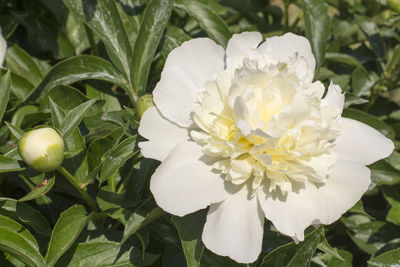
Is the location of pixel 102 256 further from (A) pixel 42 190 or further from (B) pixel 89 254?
(A) pixel 42 190

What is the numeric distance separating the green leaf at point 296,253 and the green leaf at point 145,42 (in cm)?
55

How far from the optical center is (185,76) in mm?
1014

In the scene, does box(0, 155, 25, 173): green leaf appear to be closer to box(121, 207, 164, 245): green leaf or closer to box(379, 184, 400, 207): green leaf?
box(121, 207, 164, 245): green leaf

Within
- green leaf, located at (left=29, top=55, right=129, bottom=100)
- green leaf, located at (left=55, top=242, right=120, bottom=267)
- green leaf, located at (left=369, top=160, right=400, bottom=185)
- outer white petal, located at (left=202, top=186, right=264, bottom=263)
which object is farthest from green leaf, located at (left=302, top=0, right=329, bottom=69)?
green leaf, located at (left=55, top=242, right=120, bottom=267)

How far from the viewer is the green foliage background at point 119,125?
1.00 metres

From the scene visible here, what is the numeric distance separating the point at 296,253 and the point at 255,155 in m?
0.22

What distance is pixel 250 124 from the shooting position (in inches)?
34.7

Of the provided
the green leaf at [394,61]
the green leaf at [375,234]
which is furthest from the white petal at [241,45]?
the green leaf at [375,234]

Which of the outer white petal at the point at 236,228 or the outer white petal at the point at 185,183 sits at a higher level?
the outer white petal at the point at 185,183

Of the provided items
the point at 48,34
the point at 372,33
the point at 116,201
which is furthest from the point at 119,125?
the point at 372,33

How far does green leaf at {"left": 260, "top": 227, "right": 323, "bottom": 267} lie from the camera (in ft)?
2.99

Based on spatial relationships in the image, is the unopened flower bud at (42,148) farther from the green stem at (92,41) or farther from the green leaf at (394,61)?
the green leaf at (394,61)

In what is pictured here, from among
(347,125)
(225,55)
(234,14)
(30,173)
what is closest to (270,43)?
(225,55)

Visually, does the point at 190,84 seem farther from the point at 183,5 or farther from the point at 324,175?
the point at 183,5
